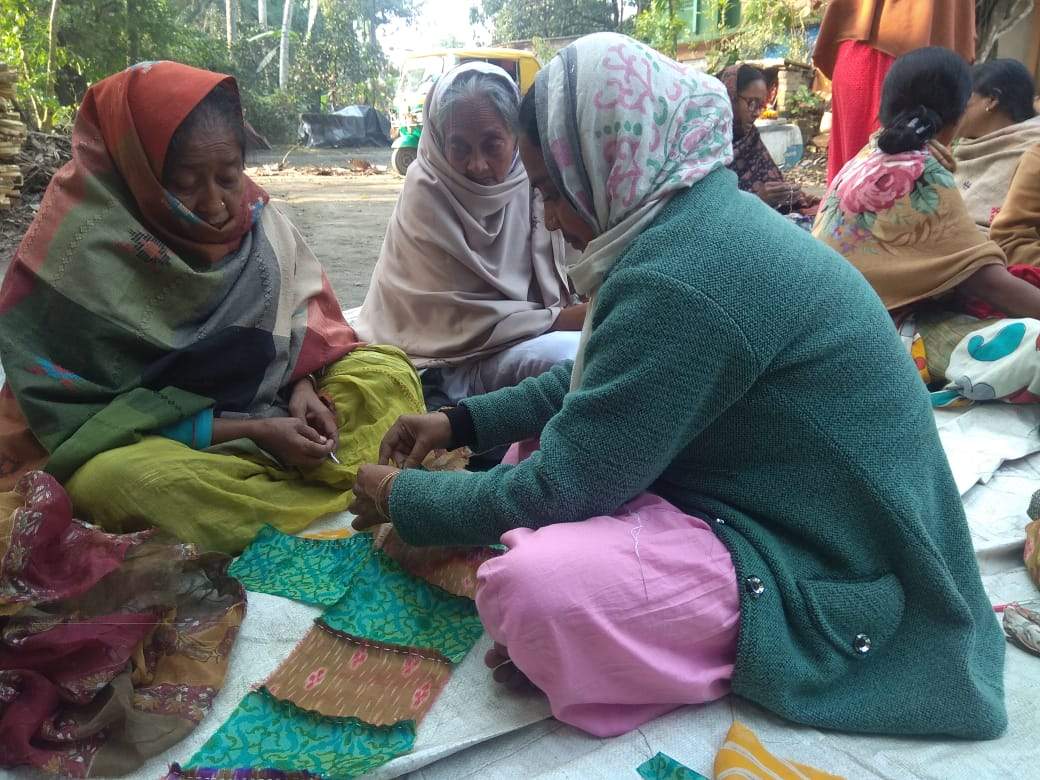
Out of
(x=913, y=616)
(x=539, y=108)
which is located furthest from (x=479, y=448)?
(x=913, y=616)

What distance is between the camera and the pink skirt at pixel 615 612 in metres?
1.34

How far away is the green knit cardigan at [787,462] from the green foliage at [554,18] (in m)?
30.8

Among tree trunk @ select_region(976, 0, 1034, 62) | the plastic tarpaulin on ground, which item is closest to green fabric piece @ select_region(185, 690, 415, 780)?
tree trunk @ select_region(976, 0, 1034, 62)

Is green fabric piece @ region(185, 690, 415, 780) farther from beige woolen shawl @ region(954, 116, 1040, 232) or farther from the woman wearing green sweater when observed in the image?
beige woolen shawl @ region(954, 116, 1040, 232)

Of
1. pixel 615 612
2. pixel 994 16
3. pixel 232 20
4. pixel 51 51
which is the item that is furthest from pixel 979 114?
pixel 232 20

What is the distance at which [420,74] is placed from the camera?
1596cm

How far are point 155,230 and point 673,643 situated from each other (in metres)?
1.68

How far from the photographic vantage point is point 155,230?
215 centimetres

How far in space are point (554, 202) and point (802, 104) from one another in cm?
1201

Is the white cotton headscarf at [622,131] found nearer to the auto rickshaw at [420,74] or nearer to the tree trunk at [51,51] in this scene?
the tree trunk at [51,51]

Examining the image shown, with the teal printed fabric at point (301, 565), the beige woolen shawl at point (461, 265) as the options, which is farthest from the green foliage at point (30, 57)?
the teal printed fabric at point (301, 565)

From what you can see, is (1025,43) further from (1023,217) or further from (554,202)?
(554,202)

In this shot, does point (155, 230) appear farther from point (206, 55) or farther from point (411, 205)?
point (206, 55)

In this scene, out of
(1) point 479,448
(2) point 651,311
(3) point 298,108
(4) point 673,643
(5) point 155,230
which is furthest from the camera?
(3) point 298,108
